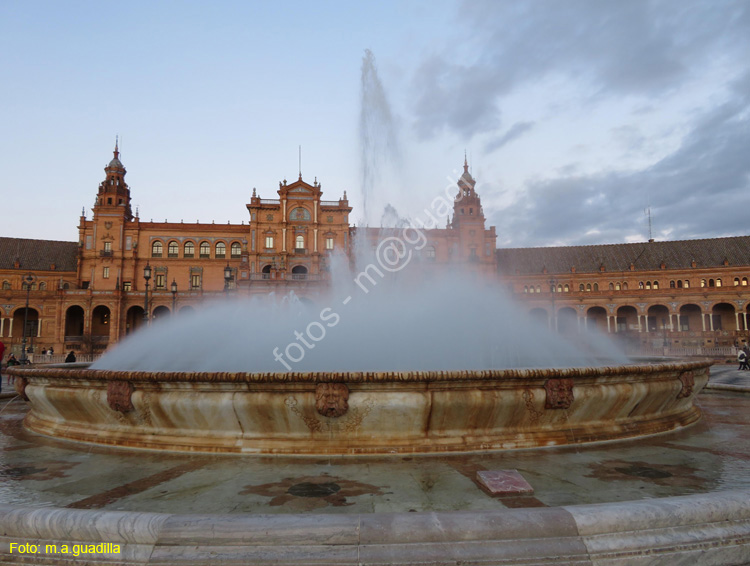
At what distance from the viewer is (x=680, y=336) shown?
129ft

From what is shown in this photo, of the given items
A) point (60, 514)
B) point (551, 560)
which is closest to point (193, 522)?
point (60, 514)

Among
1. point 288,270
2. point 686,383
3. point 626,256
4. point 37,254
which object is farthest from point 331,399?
point 37,254

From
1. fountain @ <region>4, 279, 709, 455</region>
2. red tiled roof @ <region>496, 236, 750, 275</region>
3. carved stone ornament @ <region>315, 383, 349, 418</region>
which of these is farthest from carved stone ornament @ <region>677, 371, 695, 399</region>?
red tiled roof @ <region>496, 236, 750, 275</region>

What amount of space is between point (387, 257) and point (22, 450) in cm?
3954

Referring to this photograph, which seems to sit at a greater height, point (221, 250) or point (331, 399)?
point (221, 250)

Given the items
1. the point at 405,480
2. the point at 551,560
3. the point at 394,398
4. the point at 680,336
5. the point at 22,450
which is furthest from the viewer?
the point at 680,336

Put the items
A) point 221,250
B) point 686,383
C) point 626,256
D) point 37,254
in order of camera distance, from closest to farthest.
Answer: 1. point 686,383
2. point 37,254
3. point 221,250
4. point 626,256

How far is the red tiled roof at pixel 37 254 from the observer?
5403 cm

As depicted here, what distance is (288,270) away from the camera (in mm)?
51312

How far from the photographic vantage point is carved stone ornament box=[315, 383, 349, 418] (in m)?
4.23

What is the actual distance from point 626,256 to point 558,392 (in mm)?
62773

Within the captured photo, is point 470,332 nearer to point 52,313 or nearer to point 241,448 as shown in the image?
point 241,448

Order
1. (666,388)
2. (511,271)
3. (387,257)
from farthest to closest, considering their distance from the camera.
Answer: (511,271)
(387,257)
(666,388)

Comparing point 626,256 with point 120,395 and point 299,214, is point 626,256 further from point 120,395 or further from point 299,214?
point 120,395
